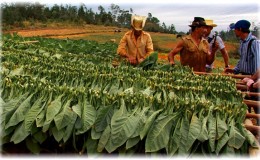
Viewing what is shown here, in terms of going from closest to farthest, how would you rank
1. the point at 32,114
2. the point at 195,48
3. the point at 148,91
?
the point at 32,114, the point at 148,91, the point at 195,48

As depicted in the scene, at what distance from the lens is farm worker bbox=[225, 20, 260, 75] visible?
171 inches

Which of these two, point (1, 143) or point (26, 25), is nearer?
point (1, 143)

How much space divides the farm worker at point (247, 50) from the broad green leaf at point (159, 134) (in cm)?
243

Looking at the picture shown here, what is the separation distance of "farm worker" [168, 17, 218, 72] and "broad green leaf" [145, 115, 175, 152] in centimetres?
264

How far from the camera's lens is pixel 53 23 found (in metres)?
39.2

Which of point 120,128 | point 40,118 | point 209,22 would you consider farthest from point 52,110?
point 209,22

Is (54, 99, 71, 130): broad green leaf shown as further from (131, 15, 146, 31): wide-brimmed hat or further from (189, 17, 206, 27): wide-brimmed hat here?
(189, 17, 206, 27): wide-brimmed hat

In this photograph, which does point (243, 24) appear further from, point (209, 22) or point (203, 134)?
point (203, 134)

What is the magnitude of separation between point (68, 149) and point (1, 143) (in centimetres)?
53

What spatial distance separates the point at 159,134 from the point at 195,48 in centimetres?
285

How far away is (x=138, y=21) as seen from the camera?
500 centimetres

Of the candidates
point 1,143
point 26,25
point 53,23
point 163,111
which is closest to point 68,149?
point 1,143

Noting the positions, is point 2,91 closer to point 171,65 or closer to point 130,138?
point 130,138

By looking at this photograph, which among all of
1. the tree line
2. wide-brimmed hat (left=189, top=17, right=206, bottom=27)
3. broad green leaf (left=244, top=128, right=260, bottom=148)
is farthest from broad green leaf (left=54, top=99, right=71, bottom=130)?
the tree line
